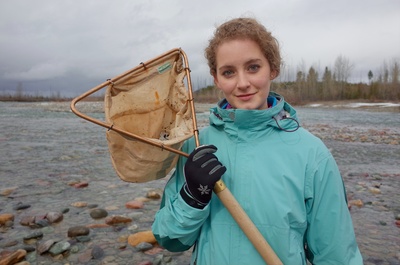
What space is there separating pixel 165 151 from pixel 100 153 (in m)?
7.39

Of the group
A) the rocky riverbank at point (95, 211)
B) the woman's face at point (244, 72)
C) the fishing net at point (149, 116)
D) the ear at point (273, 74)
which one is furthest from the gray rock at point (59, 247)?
the ear at point (273, 74)

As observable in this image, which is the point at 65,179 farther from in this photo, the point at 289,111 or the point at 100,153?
the point at 289,111

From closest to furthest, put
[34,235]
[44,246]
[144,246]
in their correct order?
[44,246] < [144,246] < [34,235]

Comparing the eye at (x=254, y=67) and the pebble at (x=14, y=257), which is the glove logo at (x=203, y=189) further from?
the pebble at (x=14, y=257)

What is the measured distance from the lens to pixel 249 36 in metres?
2.03

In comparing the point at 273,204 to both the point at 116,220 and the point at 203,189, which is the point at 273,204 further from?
the point at 116,220

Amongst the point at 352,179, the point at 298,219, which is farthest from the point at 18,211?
the point at 352,179

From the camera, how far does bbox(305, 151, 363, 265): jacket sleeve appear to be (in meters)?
1.86

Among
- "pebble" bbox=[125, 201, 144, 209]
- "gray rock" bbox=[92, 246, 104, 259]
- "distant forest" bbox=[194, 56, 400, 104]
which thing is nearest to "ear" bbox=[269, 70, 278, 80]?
"gray rock" bbox=[92, 246, 104, 259]

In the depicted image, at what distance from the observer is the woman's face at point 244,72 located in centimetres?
203

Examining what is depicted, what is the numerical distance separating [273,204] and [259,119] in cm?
48

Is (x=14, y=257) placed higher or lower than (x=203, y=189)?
lower

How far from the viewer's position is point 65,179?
6164 mm

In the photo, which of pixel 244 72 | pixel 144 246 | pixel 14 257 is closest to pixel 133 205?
pixel 144 246
